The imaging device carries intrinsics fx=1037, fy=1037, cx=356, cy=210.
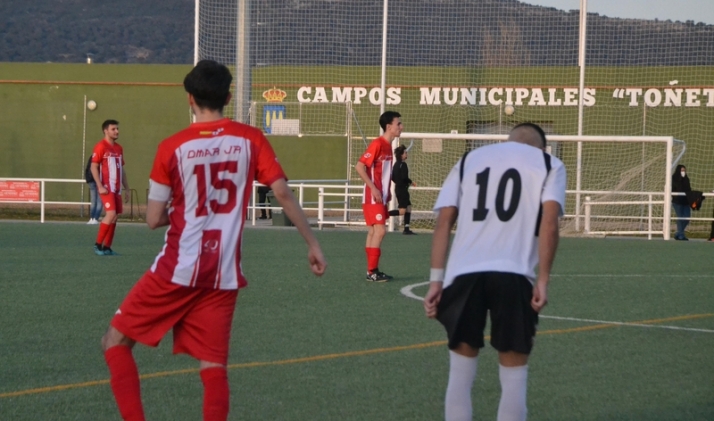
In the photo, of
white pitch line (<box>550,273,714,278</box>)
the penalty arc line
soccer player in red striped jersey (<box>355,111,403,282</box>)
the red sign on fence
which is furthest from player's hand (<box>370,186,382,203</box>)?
the red sign on fence

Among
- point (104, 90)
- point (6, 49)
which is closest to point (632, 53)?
point (104, 90)

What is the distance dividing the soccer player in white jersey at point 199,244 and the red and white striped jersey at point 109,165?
10.2m

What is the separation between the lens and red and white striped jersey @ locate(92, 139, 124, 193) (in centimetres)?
1441

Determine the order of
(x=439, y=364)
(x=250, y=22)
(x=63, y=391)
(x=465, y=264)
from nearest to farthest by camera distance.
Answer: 1. (x=465, y=264)
2. (x=63, y=391)
3. (x=439, y=364)
4. (x=250, y=22)

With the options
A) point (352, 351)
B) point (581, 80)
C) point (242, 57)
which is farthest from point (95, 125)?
point (352, 351)

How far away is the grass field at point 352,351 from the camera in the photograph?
5.59 meters

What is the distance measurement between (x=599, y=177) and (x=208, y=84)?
74.4ft

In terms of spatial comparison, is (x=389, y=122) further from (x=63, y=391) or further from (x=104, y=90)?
(x=104, y=90)

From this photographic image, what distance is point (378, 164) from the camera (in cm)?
1169

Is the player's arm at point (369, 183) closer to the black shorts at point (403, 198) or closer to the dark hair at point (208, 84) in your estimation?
the dark hair at point (208, 84)

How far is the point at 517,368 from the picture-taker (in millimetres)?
4391

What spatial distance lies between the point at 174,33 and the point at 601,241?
10209 centimetres

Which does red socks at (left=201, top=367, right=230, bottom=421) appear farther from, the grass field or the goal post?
the goal post

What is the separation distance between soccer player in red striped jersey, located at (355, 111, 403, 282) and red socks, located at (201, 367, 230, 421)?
23.6ft
